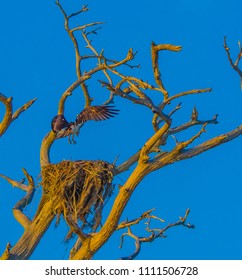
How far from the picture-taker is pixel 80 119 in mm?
13688

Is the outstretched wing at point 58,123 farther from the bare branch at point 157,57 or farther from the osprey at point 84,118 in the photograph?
the bare branch at point 157,57

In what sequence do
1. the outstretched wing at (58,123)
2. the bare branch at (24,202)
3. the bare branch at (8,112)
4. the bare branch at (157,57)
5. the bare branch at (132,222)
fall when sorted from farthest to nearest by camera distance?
the outstretched wing at (58,123) → the bare branch at (24,202) → the bare branch at (8,112) → the bare branch at (132,222) → the bare branch at (157,57)

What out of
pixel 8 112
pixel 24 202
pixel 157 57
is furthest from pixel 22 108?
pixel 157 57

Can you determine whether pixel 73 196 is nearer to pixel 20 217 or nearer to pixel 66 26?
pixel 20 217

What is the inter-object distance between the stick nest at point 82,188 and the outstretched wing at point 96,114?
705mm

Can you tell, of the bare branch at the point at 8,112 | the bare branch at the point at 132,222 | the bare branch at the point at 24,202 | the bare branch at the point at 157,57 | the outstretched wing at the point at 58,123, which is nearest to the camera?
the bare branch at the point at 157,57

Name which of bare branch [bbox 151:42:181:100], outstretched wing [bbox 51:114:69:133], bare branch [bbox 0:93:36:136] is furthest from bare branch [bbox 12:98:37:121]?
bare branch [bbox 151:42:181:100]

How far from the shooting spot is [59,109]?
14.9 meters

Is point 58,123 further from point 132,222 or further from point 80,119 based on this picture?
point 132,222

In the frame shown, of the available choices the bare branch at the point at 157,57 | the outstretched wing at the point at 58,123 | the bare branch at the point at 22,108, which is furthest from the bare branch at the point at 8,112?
the bare branch at the point at 157,57

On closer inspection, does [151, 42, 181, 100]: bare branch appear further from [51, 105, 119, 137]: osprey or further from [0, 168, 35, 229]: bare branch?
[0, 168, 35, 229]: bare branch

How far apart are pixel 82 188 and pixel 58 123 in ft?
6.14

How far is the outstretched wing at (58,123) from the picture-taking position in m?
14.5
